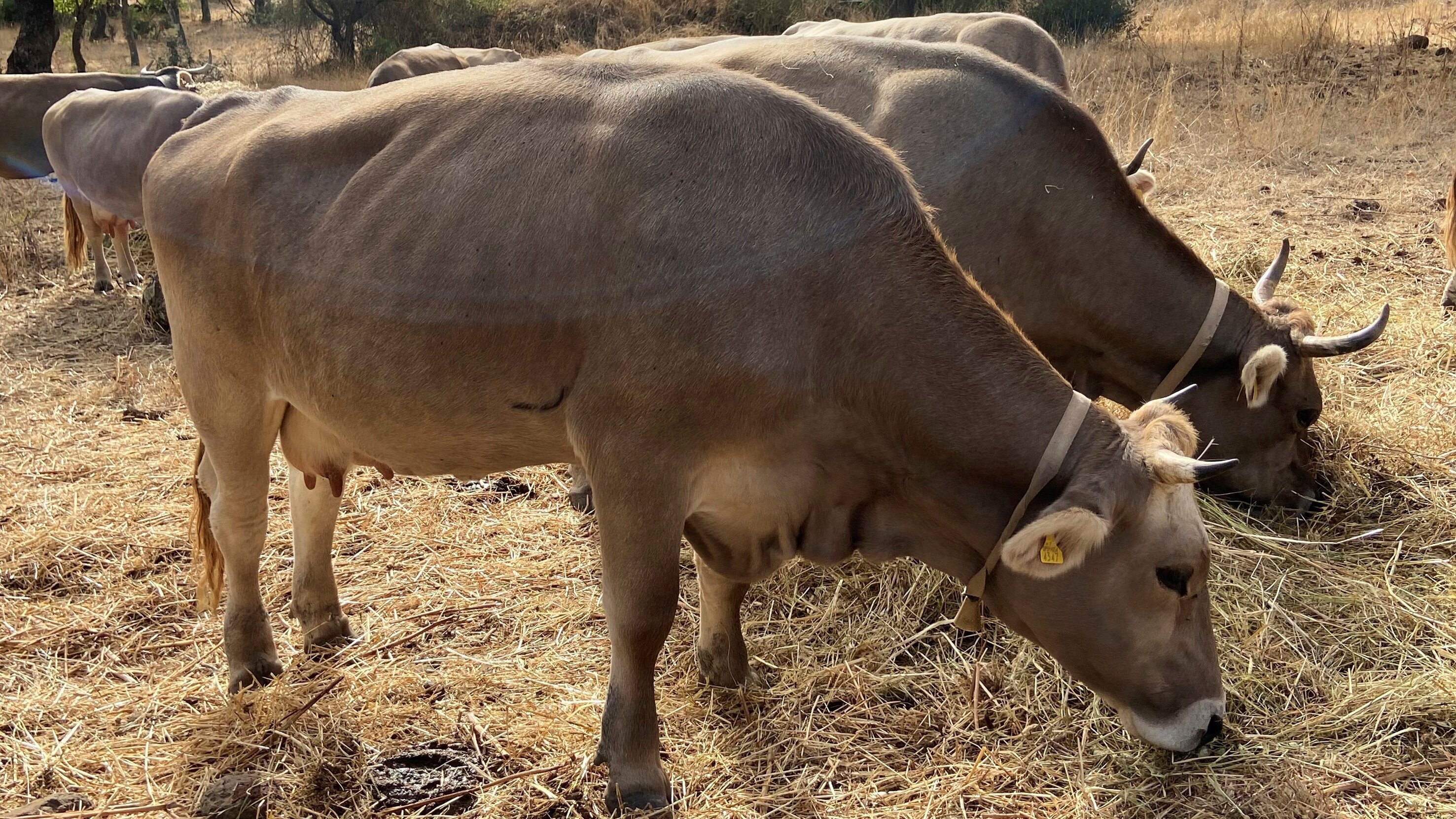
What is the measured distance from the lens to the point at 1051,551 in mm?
2783

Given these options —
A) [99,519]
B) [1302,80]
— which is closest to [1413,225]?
[1302,80]

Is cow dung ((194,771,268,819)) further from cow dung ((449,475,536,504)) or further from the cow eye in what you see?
the cow eye

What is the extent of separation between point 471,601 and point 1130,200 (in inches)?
129

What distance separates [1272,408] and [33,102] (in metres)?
13.5

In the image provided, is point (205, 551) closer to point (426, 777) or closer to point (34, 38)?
point (426, 777)

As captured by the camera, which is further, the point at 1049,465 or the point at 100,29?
the point at 100,29

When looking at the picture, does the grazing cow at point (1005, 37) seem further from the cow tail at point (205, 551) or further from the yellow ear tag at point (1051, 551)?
the yellow ear tag at point (1051, 551)

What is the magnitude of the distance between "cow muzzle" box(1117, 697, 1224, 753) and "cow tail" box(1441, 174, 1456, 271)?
5847 millimetres

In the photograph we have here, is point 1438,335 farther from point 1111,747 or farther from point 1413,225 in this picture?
point 1111,747

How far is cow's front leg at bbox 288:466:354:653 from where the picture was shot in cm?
429

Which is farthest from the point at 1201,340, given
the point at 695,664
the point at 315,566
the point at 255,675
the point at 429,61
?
the point at 429,61

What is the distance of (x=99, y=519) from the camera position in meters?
5.38

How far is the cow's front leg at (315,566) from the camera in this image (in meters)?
4.29

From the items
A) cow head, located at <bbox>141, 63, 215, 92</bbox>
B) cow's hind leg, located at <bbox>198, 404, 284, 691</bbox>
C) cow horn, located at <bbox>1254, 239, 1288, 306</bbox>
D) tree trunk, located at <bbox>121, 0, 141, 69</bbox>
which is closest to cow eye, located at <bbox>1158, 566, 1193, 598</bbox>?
cow horn, located at <bbox>1254, 239, 1288, 306</bbox>
